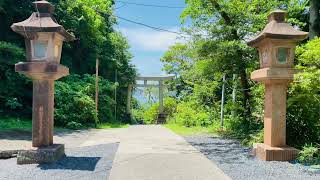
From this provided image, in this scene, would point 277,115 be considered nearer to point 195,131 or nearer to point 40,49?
point 40,49

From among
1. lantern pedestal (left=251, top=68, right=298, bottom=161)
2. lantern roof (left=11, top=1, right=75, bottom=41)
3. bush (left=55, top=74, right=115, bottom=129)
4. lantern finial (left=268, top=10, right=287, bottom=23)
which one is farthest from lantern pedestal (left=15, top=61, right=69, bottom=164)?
bush (left=55, top=74, right=115, bottom=129)

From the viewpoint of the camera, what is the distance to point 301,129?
11.4 m

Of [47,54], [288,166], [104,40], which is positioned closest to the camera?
[288,166]

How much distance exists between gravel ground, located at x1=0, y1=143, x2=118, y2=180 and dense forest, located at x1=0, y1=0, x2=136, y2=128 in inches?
378

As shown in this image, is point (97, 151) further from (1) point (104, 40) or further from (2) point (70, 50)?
(1) point (104, 40)

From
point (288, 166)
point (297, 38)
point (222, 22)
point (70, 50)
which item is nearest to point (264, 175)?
point (288, 166)

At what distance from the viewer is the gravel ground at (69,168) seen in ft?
26.5

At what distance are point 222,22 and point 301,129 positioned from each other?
5828 mm

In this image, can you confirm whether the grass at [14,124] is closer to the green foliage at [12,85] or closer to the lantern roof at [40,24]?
the green foliage at [12,85]

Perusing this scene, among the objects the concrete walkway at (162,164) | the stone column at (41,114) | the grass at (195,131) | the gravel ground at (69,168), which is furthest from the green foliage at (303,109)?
the grass at (195,131)

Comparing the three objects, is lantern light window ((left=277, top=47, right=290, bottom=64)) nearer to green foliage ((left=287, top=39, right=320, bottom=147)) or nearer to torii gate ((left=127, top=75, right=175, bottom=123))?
green foliage ((left=287, top=39, right=320, bottom=147))

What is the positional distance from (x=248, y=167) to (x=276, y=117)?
5.90 feet

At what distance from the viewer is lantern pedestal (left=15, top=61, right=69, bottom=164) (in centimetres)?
959

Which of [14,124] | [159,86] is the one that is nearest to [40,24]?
[14,124]
